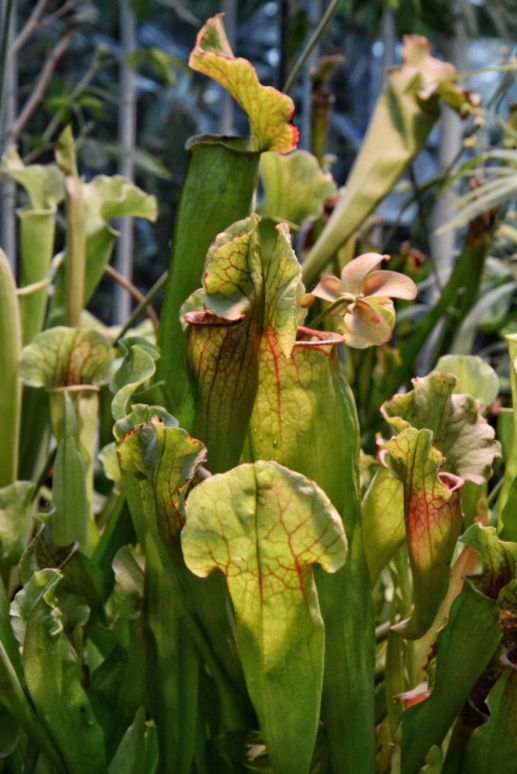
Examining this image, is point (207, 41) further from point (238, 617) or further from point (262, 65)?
point (262, 65)

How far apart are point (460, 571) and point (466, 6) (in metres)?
1.49

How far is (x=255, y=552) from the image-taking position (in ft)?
1.08

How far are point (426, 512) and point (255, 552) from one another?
0.09 m

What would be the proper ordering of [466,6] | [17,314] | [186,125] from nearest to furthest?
1. [17,314]
2. [466,6]
3. [186,125]

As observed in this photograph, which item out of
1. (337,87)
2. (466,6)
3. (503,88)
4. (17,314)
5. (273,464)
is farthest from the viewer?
(337,87)

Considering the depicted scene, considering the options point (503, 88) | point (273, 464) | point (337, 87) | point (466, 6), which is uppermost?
point (337, 87)

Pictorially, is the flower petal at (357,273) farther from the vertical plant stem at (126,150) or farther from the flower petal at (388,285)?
the vertical plant stem at (126,150)

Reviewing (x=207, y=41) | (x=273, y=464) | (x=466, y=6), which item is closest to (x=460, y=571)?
(x=273, y=464)

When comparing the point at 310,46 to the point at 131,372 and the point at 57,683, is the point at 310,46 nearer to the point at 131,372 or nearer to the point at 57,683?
the point at 131,372

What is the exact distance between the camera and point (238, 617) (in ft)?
1.13

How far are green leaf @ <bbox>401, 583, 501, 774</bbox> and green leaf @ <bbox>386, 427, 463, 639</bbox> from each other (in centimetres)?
1

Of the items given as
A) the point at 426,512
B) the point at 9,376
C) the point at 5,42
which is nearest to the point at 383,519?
the point at 426,512

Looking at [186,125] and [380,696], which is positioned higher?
[186,125]

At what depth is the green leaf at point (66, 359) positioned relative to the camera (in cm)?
51
